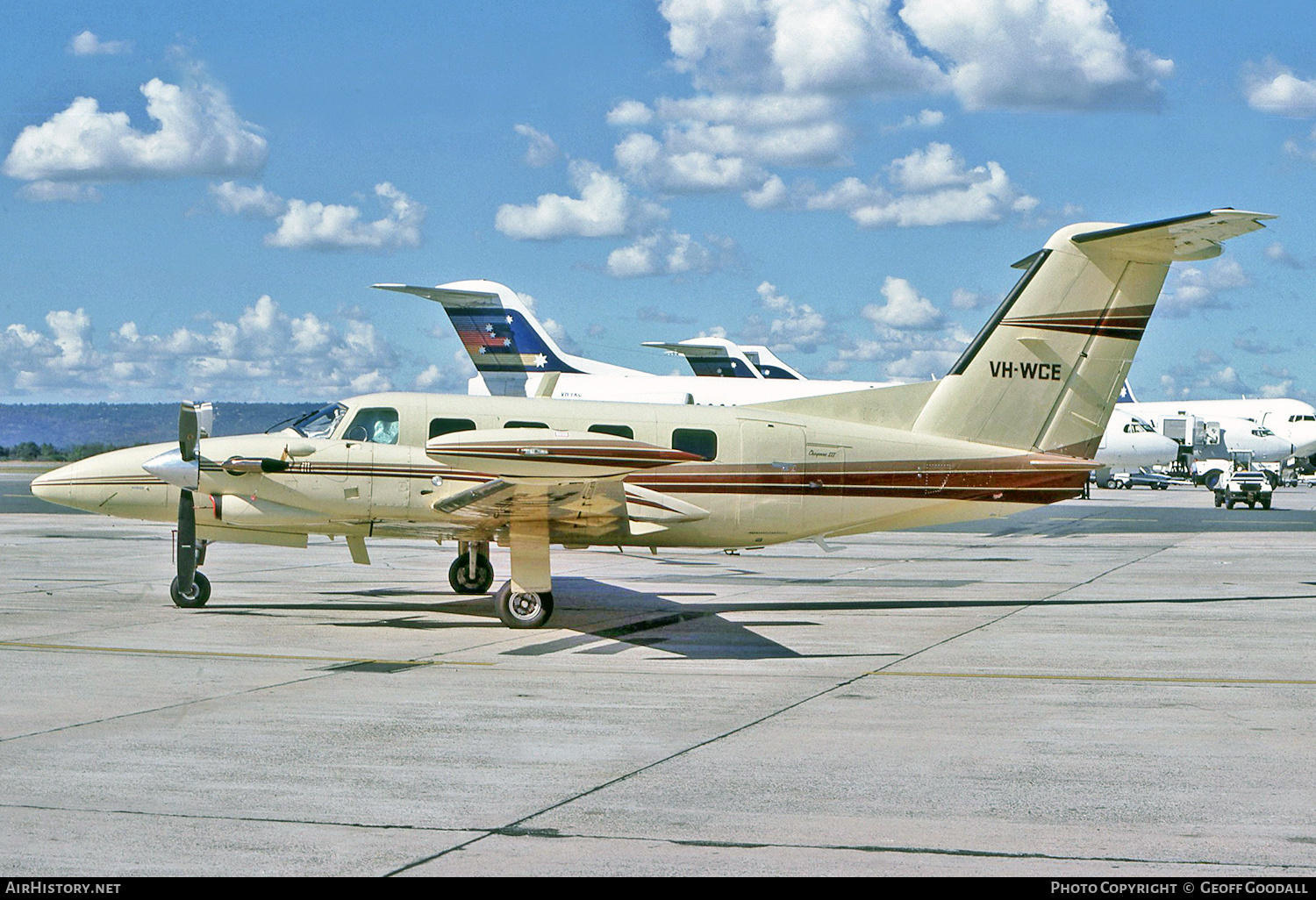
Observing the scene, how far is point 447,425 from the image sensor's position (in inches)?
650

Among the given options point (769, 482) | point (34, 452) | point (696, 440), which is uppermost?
point (696, 440)

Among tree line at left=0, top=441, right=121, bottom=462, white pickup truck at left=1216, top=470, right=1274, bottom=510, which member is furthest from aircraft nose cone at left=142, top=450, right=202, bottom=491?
tree line at left=0, top=441, right=121, bottom=462

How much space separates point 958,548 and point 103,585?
2069 centimetres

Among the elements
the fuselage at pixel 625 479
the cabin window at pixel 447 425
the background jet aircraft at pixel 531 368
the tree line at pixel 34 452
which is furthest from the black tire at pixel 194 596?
the tree line at pixel 34 452

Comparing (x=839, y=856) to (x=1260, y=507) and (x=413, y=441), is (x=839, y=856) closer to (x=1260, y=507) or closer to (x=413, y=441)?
(x=413, y=441)

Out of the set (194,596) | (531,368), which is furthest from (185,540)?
(531,368)

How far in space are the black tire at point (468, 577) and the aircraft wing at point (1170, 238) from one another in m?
9.86

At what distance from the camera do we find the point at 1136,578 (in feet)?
76.7

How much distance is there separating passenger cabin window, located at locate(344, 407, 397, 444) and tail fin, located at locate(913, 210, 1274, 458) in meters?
7.39

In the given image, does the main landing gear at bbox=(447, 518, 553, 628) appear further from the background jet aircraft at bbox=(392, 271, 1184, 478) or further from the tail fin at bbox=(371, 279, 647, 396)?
the tail fin at bbox=(371, 279, 647, 396)

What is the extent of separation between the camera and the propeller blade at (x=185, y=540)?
1609cm

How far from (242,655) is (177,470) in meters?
3.55

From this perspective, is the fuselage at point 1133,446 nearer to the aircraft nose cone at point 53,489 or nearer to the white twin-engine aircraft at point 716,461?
the white twin-engine aircraft at point 716,461

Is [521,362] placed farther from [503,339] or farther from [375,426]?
[375,426]
